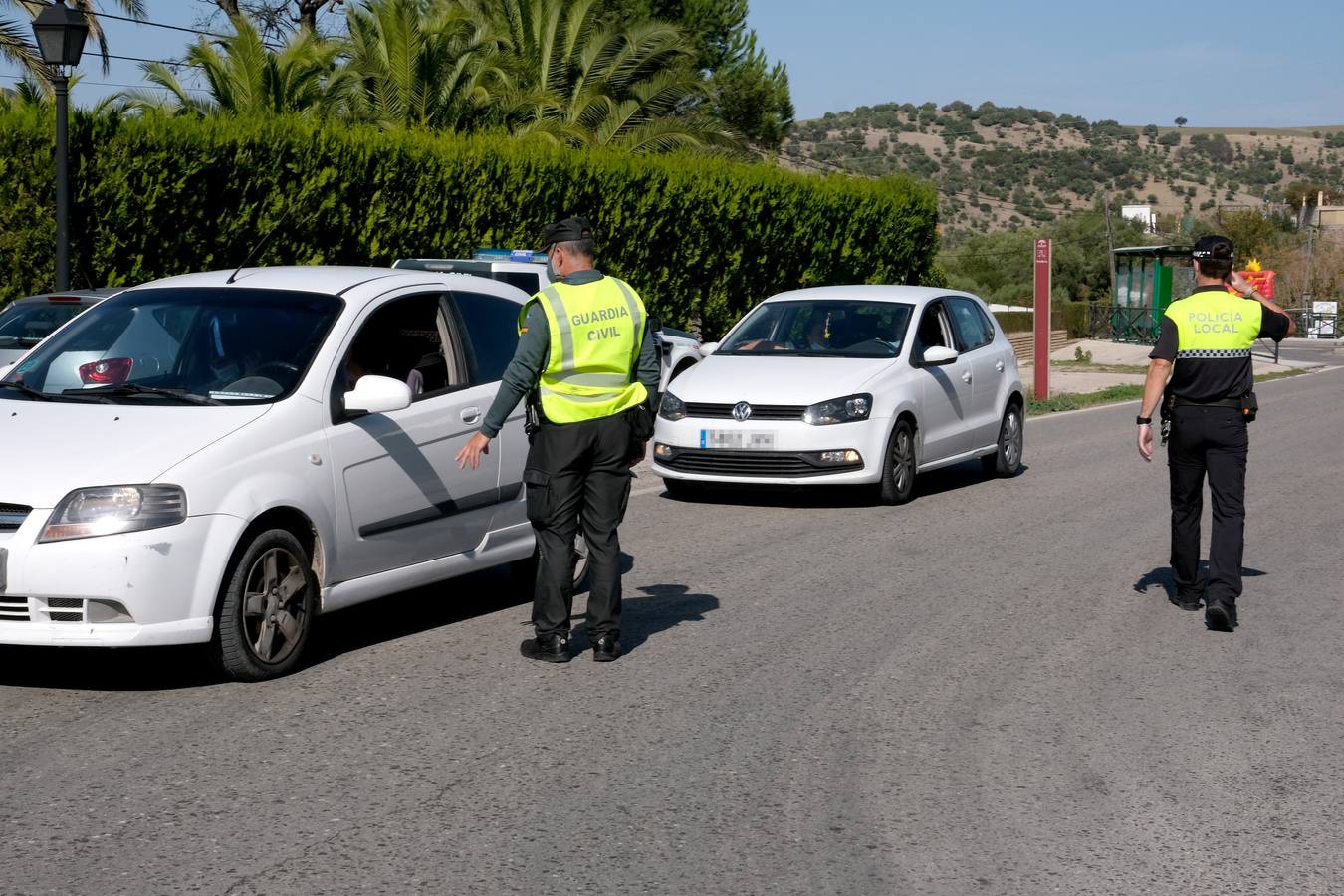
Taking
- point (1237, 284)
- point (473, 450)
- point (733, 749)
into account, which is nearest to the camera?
point (733, 749)

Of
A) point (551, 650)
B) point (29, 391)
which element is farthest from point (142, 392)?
point (551, 650)

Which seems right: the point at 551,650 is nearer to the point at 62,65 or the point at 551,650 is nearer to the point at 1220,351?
the point at 1220,351

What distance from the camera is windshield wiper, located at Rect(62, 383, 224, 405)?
7.26 m

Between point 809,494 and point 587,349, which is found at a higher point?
point 587,349

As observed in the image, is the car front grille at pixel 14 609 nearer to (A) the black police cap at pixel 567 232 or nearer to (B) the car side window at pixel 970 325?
(A) the black police cap at pixel 567 232

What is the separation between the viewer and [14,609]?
252 inches

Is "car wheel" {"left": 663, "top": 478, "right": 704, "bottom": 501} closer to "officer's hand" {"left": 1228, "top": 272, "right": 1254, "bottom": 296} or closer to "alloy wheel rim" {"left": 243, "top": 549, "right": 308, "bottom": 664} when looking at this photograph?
"officer's hand" {"left": 1228, "top": 272, "right": 1254, "bottom": 296}

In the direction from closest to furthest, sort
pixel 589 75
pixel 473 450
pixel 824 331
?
pixel 473 450 → pixel 824 331 → pixel 589 75

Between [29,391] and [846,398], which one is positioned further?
[846,398]

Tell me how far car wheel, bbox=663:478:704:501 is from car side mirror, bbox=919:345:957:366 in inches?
82.6

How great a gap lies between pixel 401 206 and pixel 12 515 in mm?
14080

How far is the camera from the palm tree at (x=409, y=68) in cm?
2655

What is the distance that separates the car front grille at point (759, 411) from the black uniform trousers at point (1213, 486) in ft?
14.0

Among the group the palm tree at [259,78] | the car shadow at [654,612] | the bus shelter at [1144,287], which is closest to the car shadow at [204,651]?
the car shadow at [654,612]
